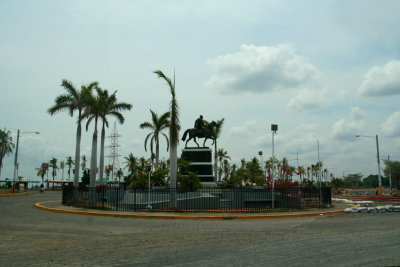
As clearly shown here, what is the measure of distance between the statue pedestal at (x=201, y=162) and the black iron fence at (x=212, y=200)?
880 centimetres

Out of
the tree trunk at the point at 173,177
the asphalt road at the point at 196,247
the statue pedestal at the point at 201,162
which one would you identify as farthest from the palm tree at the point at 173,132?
the statue pedestal at the point at 201,162

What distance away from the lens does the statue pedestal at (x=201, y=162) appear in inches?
1235

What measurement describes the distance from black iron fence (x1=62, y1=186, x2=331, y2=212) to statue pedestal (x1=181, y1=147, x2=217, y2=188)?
28.9 ft

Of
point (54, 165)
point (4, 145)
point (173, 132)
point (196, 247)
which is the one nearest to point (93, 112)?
point (173, 132)

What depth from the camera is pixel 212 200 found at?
20.5m

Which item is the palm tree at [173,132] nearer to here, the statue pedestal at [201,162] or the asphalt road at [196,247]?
the asphalt road at [196,247]

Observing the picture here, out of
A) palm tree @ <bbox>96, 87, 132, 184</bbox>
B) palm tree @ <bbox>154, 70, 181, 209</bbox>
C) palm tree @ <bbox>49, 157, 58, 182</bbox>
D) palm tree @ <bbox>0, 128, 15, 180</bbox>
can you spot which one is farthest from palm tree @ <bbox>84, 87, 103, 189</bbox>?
palm tree @ <bbox>49, 157, 58, 182</bbox>

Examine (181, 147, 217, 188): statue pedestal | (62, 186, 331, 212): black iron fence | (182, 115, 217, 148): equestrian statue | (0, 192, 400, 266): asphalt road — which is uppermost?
(182, 115, 217, 148): equestrian statue

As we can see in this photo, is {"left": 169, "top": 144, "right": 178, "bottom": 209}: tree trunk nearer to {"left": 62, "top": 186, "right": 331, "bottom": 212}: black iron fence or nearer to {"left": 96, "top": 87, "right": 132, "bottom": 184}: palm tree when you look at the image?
{"left": 62, "top": 186, "right": 331, "bottom": 212}: black iron fence

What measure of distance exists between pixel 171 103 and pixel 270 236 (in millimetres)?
12174

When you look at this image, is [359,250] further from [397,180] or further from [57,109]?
[397,180]

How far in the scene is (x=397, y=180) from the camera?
93062 mm

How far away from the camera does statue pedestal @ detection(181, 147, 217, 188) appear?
31359 millimetres

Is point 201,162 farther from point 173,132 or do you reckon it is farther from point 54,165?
point 54,165
